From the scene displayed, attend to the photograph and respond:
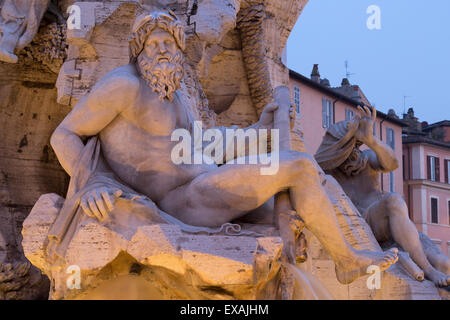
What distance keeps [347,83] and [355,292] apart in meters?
Result: 17.2

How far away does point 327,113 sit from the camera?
18516 millimetres

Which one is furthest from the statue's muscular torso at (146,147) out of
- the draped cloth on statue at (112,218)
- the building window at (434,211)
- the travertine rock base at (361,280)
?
the building window at (434,211)

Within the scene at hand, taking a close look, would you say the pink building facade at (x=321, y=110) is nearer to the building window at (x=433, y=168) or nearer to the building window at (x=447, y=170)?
the building window at (x=433, y=168)

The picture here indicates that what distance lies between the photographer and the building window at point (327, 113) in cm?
1834

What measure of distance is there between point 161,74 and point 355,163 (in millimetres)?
3437

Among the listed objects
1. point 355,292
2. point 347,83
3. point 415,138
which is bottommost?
point 355,292

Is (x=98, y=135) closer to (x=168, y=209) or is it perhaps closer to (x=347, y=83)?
(x=168, y=209)

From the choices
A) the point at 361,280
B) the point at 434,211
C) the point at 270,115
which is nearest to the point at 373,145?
the point at 361,280

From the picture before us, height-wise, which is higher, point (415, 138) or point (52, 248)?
point (415, 138)

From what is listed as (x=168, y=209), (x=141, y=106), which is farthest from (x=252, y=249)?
(x=141, y=106)

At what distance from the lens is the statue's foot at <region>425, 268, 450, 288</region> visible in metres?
5.86

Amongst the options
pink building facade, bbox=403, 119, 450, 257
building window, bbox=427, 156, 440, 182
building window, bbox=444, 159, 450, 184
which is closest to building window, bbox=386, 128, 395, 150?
pink building facade, bbox=403, 119, 450, 257

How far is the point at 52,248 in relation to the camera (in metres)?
3.65

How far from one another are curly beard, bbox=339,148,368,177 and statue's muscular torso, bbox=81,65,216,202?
3.22 m
